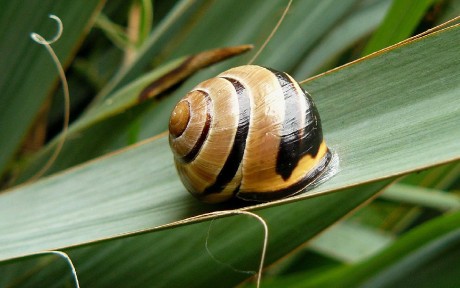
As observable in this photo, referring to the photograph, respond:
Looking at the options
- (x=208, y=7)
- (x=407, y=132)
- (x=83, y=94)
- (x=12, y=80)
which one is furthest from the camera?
(x=83, y=94)

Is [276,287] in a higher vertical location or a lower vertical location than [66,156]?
lower

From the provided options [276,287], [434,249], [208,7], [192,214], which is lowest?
[276,287]

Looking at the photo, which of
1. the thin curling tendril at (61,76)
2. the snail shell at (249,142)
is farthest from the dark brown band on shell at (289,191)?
the thin curling tendril at (61,76)

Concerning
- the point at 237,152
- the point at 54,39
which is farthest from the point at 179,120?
the point at 54,39

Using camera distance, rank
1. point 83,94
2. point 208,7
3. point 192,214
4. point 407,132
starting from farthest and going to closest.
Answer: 1. point 83,94
2. point 208,7
3. point 192,214
4. point 407,132

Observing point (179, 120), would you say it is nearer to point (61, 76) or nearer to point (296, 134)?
point (296, 134)

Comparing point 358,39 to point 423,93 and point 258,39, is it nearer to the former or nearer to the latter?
point 258,39

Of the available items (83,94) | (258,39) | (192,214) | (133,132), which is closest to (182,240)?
(192,214)

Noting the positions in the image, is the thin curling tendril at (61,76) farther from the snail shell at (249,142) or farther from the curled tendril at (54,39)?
the snail shell at (249,142)
